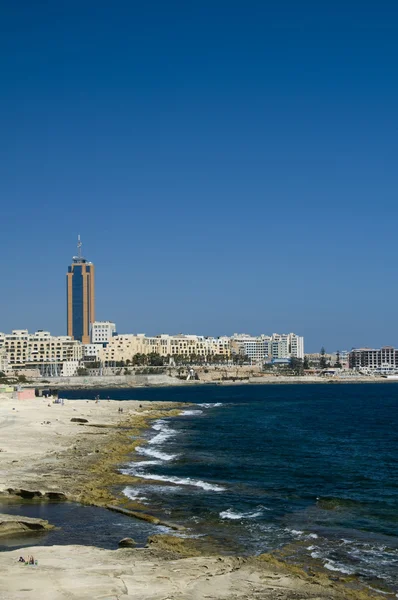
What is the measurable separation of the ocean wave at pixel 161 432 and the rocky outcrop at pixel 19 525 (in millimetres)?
30751

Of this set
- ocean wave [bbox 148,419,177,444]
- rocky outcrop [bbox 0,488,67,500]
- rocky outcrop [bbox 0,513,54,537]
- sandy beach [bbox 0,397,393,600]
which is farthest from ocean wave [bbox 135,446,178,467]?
rocky outcrop [bbox 0,513,54,537]

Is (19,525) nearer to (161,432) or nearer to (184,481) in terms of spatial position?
(184,481)

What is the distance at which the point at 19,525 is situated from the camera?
24.0 m

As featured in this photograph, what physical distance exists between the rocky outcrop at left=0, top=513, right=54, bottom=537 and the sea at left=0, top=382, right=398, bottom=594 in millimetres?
604

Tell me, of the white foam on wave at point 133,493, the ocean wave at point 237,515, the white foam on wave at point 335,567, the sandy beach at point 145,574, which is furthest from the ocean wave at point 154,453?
the white foam on wave at point 335,567

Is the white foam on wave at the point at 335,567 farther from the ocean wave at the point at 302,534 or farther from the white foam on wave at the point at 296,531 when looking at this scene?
the white foam on wave at the point at 296,531

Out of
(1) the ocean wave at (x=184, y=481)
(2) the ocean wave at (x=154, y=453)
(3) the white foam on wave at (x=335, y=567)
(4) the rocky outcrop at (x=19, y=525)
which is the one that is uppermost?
(4) the rocky outcrop at (x=19, y=525)

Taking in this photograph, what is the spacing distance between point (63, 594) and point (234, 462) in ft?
93.8

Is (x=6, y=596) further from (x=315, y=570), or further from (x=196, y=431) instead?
(x=196, y=431)

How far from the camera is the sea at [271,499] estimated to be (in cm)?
2359

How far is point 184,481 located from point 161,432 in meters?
29.0

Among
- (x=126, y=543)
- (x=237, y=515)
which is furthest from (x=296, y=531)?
(x=126, y=543)

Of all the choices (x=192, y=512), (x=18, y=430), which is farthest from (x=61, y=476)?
(x=18, y=430)

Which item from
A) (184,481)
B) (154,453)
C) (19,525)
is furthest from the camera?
(154,453)
